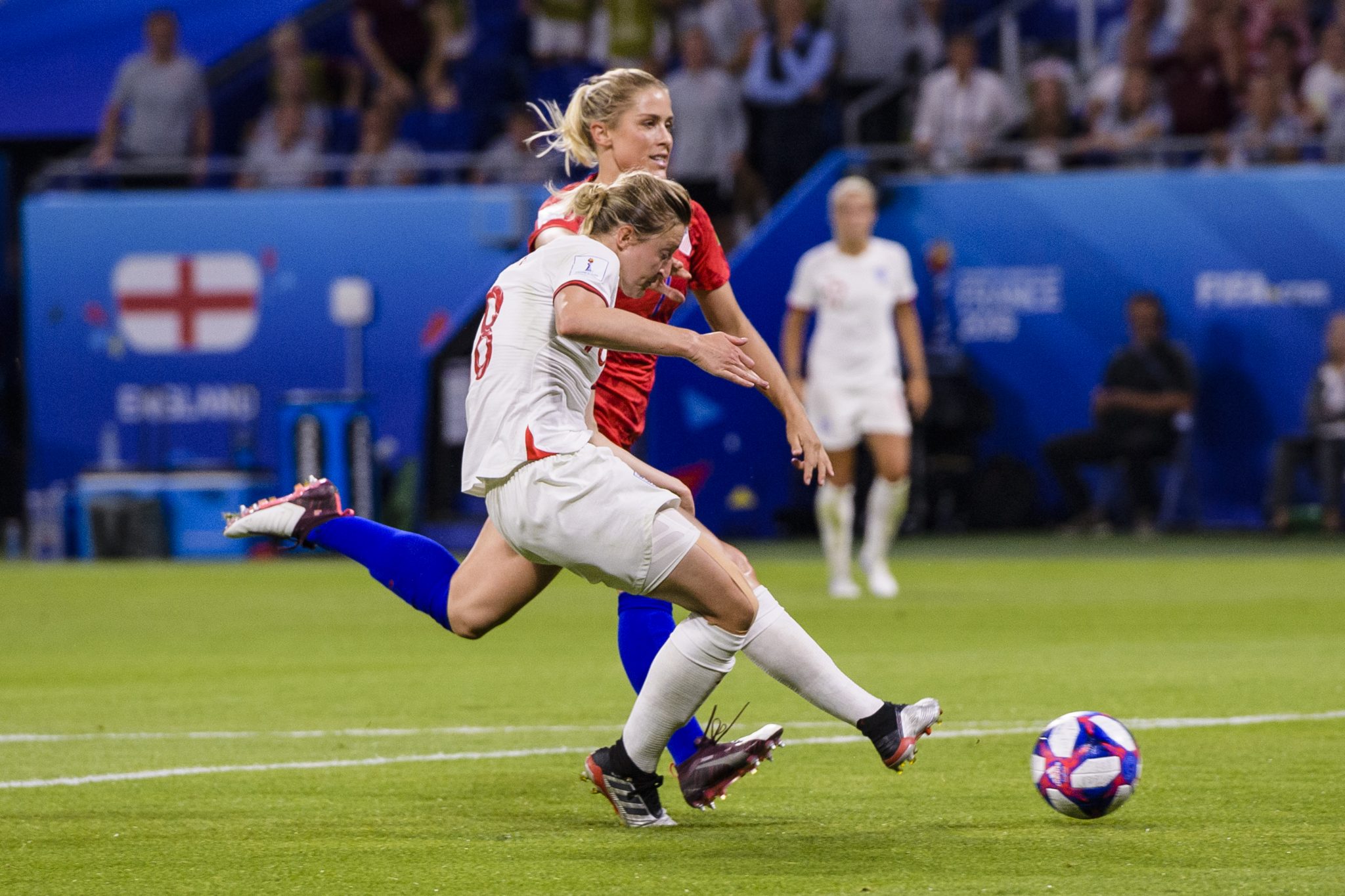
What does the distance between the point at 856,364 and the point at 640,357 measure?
6.82 meters

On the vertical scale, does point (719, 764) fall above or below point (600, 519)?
below

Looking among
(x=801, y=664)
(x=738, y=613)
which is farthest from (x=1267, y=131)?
(x=738, y=613)

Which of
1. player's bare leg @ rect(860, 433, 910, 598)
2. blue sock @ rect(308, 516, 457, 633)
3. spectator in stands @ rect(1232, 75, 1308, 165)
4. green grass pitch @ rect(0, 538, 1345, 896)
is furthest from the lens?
spectator in stands @ rect(1232, 75, 1308, 165)

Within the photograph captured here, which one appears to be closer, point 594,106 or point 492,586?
point 492,586

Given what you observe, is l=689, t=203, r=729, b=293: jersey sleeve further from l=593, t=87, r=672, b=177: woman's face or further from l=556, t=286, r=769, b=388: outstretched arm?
l=556, t=286, r=769, b=388: outstretched arm

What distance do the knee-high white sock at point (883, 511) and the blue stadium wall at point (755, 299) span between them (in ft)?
17.0

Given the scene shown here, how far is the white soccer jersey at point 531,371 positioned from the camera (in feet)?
17.5

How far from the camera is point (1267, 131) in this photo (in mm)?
18078

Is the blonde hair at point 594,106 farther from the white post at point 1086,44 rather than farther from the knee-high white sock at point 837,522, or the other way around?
the white post at point 1086,44

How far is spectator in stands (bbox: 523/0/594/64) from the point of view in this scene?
65.9 ft

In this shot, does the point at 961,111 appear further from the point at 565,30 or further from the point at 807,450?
the point at 807,450

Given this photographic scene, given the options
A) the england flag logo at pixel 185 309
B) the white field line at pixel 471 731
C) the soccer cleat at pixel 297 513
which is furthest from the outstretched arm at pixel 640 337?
the england flag logo at pixel 185 309

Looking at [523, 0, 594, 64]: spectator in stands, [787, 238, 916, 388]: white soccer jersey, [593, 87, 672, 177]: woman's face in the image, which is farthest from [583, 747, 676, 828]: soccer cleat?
[523, 0, 594, 64]: spectator in stands

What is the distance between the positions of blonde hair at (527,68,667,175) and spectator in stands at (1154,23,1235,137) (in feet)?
41.5
